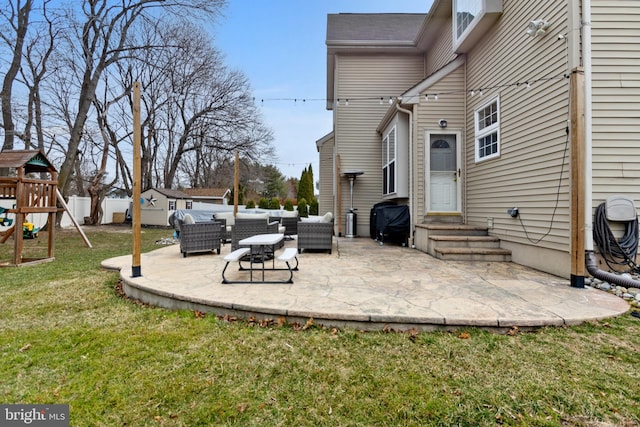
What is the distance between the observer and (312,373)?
1.97 meters

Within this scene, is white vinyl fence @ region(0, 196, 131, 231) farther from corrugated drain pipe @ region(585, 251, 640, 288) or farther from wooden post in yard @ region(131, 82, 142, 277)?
corrugated drain pipe @ region(585, 251, 640, 288)

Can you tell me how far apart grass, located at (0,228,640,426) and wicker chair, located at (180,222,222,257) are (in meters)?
2.74

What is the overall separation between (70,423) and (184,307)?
1577mm

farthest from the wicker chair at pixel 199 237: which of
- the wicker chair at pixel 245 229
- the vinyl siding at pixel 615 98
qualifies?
the vinyl siding at pixel 615 98

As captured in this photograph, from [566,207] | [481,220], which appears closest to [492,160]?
[481,220]

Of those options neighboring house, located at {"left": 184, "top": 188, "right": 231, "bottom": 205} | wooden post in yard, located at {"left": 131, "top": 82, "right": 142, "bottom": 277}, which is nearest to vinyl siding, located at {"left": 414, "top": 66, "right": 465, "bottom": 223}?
wooden post in yard, located at {"left": 131, "top": 82, "right": 142, "bottom": 277}

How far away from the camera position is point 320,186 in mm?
11117

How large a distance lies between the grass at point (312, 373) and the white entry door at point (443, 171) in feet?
14.0

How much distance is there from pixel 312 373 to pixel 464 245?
463 centimetres

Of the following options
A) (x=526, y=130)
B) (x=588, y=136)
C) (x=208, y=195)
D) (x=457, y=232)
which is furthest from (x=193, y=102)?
(x=588, y=136)

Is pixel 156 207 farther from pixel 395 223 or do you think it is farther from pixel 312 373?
pixel 312 373

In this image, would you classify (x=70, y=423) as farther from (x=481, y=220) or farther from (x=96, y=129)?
(x=96, y=129)

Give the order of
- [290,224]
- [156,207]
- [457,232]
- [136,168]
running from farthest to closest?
[156,207]
[290,224]
[457,232]
[136,168]

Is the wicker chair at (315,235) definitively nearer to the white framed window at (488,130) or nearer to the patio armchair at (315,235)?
the patio armchair at (315,235)
